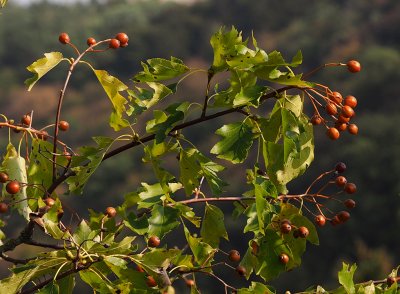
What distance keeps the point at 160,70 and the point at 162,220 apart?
0.45 metres

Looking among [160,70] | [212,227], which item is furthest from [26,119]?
[212,227]

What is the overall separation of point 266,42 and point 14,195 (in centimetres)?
5725

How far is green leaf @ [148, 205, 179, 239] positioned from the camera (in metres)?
2.73

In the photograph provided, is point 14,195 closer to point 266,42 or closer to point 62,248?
point 62,248

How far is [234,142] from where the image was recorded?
2758 mm

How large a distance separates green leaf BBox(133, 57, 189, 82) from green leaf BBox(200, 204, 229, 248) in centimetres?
48

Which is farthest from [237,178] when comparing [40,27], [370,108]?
[40,27]

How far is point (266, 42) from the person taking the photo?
196ft

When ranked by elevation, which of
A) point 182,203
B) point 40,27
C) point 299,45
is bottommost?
point 40,27

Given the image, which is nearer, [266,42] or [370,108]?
Answer: [370,108]

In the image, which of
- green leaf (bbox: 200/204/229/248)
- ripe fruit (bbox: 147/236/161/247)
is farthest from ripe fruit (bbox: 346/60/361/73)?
ripe fruit (bbox: 147/236/161/247)

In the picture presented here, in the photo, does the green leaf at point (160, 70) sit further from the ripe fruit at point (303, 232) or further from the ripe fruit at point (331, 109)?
the ripe fruit at point (303, 232)

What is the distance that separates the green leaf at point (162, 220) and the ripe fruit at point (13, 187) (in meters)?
0.45

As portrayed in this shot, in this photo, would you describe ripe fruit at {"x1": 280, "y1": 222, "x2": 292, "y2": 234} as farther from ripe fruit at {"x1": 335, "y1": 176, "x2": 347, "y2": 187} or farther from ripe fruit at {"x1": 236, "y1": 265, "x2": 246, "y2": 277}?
ripe fruit at {"x1": 335, "y1": 176, "x2": 347, "y2": 187}
